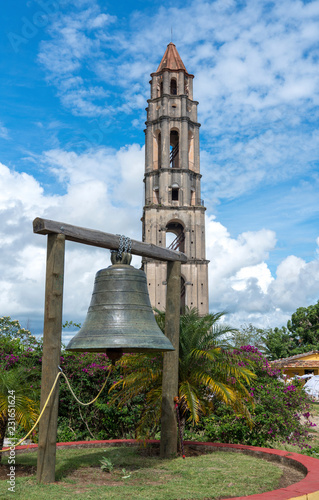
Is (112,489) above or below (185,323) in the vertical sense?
below

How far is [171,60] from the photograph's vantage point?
157 ft

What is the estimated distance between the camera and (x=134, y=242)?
283 inches

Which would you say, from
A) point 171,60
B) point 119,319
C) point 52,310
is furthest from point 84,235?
point 171,60

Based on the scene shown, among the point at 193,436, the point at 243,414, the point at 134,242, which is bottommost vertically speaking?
the point at 193,436

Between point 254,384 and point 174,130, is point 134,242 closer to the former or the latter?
point 254,384

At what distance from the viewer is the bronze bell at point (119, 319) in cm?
Answer: 548

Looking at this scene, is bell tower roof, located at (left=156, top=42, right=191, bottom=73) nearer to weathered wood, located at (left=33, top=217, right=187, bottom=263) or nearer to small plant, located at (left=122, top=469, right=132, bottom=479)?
weathered wood, located at (left=33, top=217, right=187, bottom=263)

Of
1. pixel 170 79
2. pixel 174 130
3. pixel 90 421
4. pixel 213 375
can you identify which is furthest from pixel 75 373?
pixel 170 79

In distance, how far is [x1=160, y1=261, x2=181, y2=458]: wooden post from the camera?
7938 mm

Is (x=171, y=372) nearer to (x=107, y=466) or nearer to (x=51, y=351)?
(x=107, y=466)

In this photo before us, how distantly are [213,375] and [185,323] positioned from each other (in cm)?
124

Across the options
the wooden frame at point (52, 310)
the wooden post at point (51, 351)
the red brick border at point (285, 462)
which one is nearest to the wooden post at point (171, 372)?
the red brick border at point (285, 462)

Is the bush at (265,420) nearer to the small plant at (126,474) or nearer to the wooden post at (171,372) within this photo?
the wooden post at (171,372)

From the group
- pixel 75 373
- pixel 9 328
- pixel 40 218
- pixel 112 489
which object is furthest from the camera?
pixel 9 328
